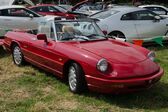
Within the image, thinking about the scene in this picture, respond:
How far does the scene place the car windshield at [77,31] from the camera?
7678 mm

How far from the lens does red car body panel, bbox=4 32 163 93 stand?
6.28 m

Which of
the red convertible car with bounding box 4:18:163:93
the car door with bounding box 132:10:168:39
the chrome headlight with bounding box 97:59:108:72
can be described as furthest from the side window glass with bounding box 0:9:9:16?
the chrome headlight with bounding box 97:59:108:72

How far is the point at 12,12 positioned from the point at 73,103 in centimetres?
820

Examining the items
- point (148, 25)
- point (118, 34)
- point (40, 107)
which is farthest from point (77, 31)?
point (148, 25)

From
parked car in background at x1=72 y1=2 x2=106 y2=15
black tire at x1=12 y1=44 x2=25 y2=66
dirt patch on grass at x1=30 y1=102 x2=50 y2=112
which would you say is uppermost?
parked car in background at x1=72 y1=2 x2=106 y2=15

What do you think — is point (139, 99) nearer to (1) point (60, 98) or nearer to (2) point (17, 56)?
(1) point (60, 98)

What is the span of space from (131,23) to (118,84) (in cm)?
628

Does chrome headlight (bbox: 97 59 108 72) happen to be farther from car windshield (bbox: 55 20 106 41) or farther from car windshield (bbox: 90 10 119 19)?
car windshield (bbox: 90 10 119 19)

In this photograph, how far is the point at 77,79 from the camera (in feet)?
22.0

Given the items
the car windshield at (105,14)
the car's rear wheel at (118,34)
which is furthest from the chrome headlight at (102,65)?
the car windshield at (105,14)

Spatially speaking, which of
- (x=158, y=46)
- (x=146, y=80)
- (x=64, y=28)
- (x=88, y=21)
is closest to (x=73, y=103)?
(x=146, y=80)

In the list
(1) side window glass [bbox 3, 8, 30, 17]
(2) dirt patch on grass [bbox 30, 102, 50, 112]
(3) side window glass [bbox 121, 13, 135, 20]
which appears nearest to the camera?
(2) dirt patch on grass [bbox 30, 102, 50, 112]

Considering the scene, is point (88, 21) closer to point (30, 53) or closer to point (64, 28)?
point (64, 28)

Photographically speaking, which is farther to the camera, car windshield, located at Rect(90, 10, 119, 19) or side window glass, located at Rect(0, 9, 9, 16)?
side window glass, located at Rect(0, 9, 9, 16)
